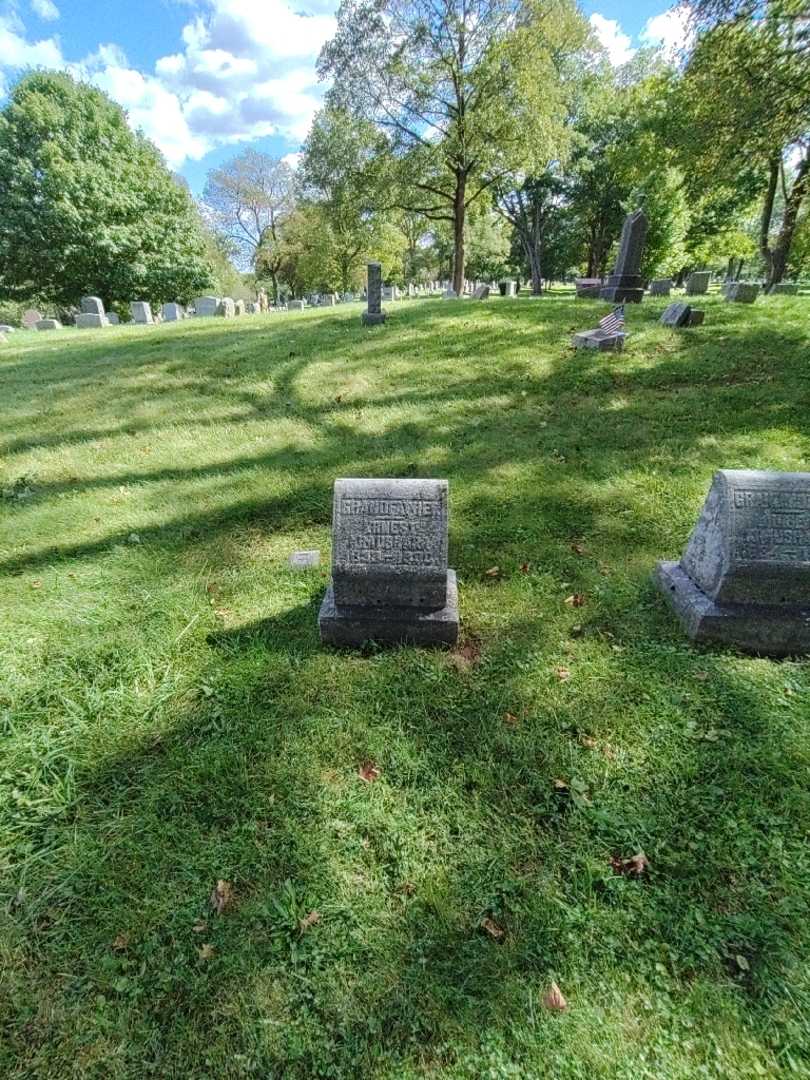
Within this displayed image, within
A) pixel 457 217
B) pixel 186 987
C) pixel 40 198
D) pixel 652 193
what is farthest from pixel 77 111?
pixel 186 987

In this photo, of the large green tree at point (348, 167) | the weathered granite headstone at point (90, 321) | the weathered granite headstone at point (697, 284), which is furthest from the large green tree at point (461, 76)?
the weathered granite headstone at point (90, 321)

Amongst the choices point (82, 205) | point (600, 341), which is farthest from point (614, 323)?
point (82, 205)

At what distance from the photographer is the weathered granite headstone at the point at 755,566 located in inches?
119

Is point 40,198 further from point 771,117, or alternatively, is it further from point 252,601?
point 252,601

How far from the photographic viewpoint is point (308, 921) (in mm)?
1973

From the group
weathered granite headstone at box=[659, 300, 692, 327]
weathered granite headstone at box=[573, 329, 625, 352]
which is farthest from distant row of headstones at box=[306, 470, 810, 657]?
weathered granite headstone at box=[659, 300, 692, 327]

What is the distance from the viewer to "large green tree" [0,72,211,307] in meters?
26.3

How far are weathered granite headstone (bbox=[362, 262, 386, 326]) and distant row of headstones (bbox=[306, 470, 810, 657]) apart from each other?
35.8ft

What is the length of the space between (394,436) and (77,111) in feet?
116

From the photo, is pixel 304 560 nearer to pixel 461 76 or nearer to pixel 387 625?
pixel 387 625

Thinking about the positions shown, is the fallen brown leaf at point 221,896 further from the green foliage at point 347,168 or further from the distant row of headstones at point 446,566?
the green foliage at point 347,168

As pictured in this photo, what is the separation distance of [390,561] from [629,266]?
14261 millimetres

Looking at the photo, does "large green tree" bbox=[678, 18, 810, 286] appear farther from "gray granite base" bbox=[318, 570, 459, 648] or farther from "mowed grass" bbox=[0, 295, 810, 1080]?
"gray granite base" bbox=[318, 570, 459, 648]

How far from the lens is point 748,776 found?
8.02 feet
